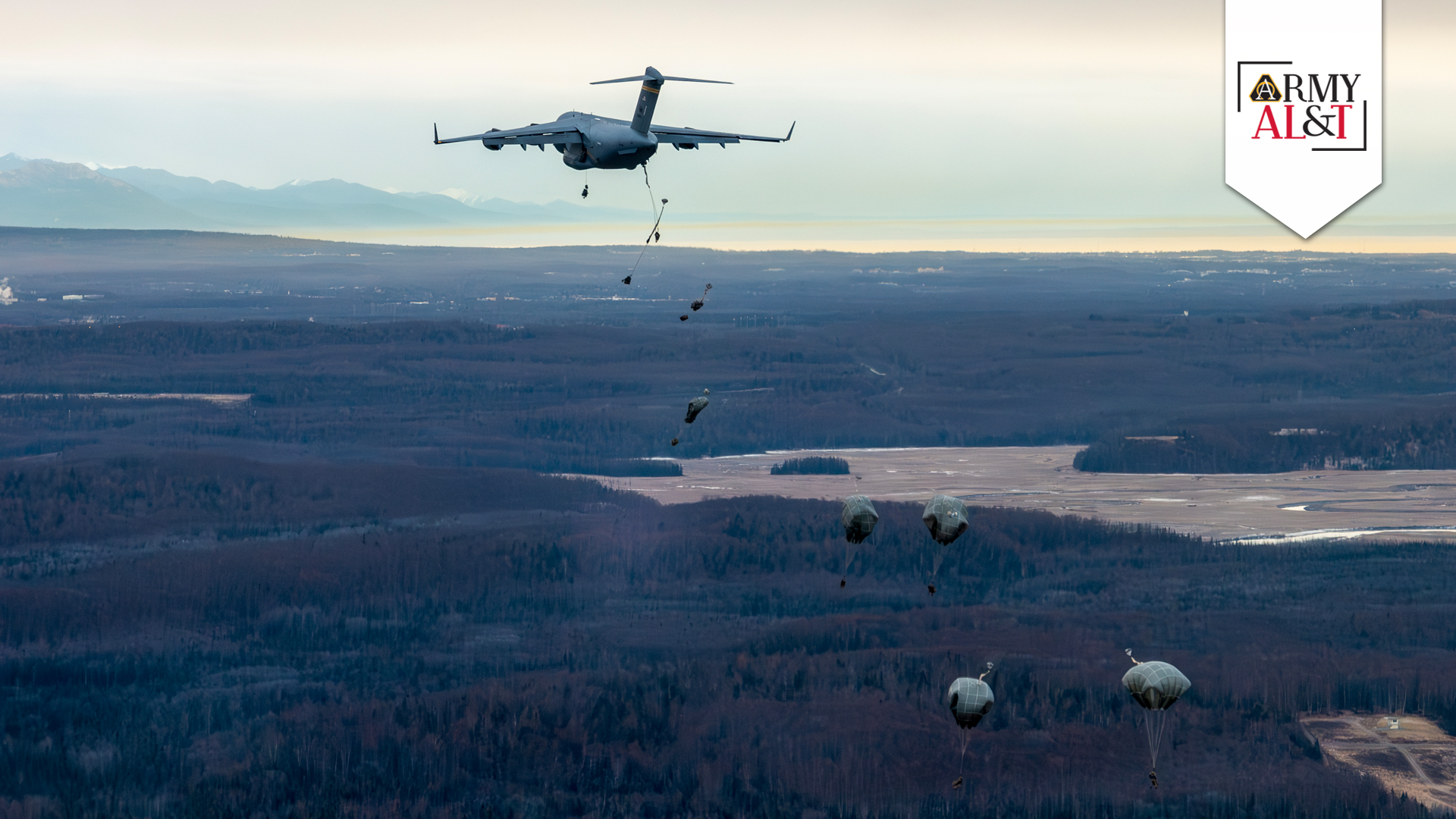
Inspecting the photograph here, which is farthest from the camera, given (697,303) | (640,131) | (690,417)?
(690,417)

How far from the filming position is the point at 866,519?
199 metres

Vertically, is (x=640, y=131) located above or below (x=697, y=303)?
above

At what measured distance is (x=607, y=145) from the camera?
139 meters

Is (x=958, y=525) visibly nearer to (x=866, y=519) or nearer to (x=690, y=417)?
(x=866, y=519)

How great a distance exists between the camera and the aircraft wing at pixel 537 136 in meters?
140

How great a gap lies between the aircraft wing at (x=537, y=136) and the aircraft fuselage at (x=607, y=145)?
0.68 metres

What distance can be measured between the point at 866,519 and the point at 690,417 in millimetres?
22816

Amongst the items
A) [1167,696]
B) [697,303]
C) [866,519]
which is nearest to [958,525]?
[866,519]

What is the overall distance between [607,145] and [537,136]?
589cm

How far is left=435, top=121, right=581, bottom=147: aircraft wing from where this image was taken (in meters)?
140

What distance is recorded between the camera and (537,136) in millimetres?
140000

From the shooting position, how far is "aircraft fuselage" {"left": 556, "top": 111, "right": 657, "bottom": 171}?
138625mm

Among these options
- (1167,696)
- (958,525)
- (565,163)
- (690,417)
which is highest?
(565,163)

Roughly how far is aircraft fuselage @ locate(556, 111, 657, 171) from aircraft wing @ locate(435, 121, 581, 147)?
2.24ft
